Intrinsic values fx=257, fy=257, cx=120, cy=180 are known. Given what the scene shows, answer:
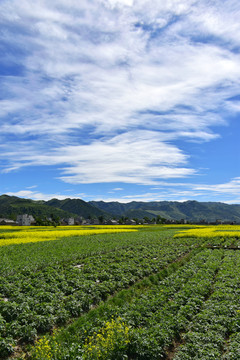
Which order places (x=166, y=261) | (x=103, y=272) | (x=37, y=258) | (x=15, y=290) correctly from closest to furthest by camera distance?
(x=15, y=290) → (x=103, y=272) → (x=37, y=258) → (x=166, y=261)

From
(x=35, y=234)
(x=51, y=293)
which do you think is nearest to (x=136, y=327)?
(x=51, y=293)

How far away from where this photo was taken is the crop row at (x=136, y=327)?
9352 mm

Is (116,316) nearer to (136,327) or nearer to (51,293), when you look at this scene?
(136,327)

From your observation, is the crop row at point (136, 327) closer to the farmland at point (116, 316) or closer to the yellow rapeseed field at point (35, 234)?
the farmland at point (116, 316)

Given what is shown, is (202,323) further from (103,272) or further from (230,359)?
(103,272)

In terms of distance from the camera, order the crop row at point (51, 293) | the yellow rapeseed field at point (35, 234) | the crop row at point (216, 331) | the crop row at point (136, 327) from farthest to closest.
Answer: the yellow rapeseed field at point (35, 234) → the crop row at point (51, 293) → the crop row at point (216, 331) → the crop row at point (136, 327)

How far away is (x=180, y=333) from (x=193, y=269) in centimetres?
1164

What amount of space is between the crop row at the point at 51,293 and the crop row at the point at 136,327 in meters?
1.13

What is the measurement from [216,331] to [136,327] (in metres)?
3.50

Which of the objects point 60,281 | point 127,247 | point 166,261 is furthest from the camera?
point 127,247

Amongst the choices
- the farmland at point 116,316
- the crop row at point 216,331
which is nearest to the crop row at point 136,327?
the farmland at point 116,316

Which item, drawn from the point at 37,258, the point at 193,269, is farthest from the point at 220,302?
the point at 37,258

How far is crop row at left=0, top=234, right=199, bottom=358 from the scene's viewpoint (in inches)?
444

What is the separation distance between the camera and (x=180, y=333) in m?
12.0
